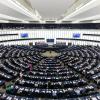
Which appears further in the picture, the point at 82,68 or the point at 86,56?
the point at 86,56

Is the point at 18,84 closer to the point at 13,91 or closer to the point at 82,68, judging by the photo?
the point at 13,91

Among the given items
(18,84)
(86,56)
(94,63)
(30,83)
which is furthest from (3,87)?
(86,56)

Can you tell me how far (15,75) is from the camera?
25922 millimetres

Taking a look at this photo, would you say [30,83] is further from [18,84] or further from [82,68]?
[82,68]

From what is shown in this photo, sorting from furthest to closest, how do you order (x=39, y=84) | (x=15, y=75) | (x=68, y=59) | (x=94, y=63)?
(x=68, y=59), (x=94, y=63), (x=15, y=75), (x=39, y=84)

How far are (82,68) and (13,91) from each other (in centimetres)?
1302

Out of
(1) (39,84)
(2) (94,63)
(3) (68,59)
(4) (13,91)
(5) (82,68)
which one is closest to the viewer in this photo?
(4) (13,91)

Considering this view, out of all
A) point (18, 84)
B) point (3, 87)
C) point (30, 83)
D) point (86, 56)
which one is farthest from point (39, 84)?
point (86, 56)

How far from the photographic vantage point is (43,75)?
26203 mm

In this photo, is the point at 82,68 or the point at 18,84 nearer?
the point at 18,84

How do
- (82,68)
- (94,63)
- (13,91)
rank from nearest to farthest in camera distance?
(13,91)
(82,68)
(94,63)

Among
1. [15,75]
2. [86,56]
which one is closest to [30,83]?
[15,75]

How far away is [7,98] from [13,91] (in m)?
2.44

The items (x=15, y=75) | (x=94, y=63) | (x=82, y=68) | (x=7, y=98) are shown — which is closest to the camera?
(x=7, y=98)
